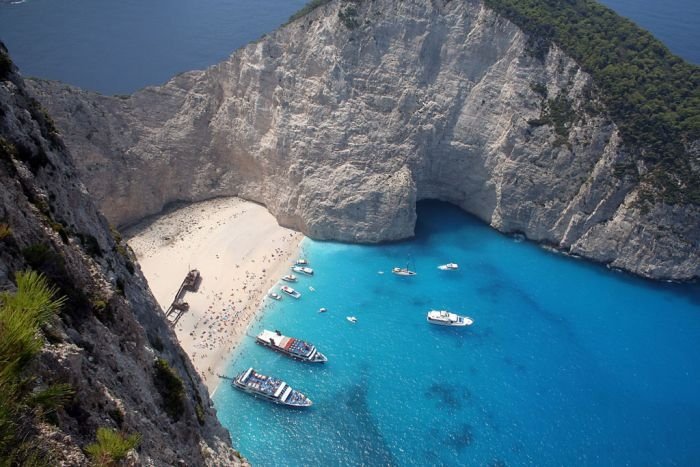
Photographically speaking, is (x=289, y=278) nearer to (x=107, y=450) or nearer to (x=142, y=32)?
(x=107, y=450)

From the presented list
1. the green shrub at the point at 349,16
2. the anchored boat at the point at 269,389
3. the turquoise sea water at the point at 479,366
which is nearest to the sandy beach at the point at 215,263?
the turquoise sea water at the point at 479,366

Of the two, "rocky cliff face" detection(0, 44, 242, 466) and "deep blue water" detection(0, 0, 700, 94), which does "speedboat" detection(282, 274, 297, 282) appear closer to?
"rocky cliff face" detection(0, 44, 242, 466)

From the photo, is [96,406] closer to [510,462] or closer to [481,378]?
[510,462]

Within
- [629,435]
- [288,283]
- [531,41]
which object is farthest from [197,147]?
[629,435]

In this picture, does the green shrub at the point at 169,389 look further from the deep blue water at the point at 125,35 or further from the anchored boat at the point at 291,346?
the deep blue water at the point at 125,35

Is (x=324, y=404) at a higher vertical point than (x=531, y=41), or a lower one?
lower
